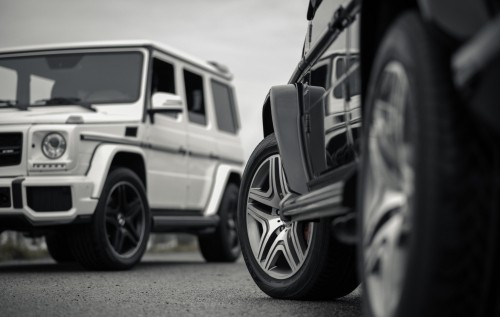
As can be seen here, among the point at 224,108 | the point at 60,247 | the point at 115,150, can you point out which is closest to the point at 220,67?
the point at 224,108

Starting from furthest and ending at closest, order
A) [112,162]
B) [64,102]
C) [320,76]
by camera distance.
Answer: [64,102] < [112,162] < [320,76]

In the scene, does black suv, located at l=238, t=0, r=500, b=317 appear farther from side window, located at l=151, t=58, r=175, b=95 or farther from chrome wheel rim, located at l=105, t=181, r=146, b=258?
side window, located at l=151, t=58, r=175, b=95

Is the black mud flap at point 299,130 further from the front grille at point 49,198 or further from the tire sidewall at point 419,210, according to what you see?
the front grille at point 49,198

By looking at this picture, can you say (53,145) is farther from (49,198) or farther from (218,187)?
(218,187)

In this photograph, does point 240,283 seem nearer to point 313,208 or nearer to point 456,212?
point 313,208

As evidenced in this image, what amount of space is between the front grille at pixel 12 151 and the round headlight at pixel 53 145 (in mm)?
213

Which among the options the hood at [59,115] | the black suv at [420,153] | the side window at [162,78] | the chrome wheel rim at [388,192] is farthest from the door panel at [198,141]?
the chrome wheel rim at [388,192]

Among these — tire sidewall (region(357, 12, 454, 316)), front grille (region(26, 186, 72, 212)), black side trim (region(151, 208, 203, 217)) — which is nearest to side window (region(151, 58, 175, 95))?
black side trim (region(151, 208, 203, 217))

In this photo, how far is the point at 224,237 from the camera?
954cm

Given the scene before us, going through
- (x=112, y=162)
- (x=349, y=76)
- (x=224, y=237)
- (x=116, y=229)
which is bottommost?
(x=224, y=237)

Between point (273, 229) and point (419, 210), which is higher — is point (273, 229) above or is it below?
below

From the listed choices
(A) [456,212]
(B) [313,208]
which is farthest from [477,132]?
(B) [313,208]

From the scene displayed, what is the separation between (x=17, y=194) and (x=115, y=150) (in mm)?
965

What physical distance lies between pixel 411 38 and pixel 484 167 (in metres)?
0.45
